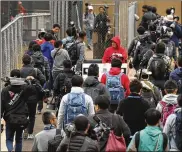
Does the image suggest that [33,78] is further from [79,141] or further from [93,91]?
[79,141]

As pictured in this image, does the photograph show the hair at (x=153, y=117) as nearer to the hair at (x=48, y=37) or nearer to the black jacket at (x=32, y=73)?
the black jacket at (x=32, y=73)

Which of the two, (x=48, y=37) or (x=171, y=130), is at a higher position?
(x=48, y=37)

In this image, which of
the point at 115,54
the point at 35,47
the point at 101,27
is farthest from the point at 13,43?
the point at 115,54

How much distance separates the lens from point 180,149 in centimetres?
1026

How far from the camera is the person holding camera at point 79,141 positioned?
9.58 m

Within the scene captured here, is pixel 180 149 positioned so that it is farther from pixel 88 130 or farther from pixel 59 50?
pixel 59 50

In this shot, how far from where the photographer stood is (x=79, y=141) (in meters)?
9.60

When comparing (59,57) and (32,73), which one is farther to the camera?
(59,57)

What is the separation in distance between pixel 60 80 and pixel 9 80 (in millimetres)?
1755

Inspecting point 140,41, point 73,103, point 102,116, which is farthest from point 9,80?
point 140,41

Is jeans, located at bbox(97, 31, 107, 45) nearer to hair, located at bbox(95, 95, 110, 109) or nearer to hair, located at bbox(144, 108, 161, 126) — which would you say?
hair, located at bbox(95, 95, 110, 109)

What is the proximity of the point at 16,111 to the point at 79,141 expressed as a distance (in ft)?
10.6

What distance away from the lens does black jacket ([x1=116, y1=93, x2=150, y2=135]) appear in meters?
11.3

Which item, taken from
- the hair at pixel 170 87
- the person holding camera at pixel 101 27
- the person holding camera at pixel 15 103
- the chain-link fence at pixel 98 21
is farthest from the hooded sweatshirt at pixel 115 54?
the hair at pixel 170 87
